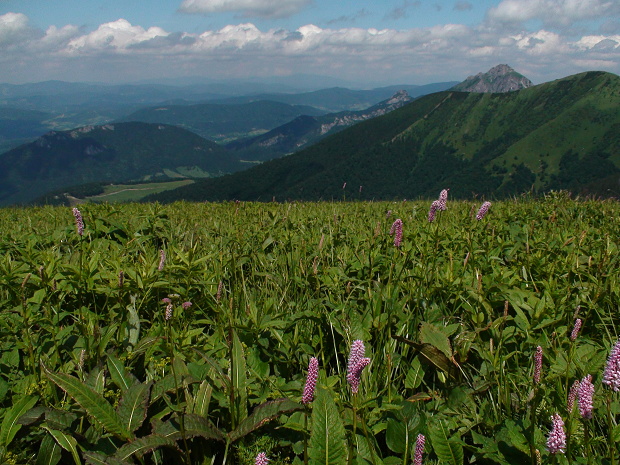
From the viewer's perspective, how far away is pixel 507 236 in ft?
18.3

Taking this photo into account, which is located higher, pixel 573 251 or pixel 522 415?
pixel 573 251

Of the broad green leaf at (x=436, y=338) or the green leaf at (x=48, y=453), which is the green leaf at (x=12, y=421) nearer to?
the green leaf at (x=48, y=453)

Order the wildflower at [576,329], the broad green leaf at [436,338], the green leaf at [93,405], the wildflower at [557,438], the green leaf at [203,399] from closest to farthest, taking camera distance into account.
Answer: the wildflower at [557,438] < the wildflower at [576,329] < the green leaf at [93,405] < the green leaf at [203,399] < the broad green leaf at [436,338]

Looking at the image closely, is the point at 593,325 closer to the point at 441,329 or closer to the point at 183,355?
the point at 441,329

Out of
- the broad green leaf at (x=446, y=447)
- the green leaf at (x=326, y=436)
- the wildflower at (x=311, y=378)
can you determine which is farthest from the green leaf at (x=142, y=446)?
the broad green leaf at (x=446, y=447)

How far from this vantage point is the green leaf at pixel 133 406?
2.17m

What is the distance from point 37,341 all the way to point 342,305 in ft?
6.90

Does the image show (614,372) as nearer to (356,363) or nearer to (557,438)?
(557,438)

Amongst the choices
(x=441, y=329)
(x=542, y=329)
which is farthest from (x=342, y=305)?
(x=542, y=329)

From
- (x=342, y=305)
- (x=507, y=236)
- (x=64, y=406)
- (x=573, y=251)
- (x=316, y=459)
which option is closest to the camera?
(x=316, y=459)

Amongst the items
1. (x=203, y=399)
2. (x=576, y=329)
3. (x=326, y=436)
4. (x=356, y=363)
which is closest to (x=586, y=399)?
(x=576, y=329)

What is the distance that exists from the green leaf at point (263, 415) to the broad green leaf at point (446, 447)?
678 millimetres

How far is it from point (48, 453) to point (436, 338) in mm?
2239

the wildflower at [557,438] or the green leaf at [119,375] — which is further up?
the wildflower at [557,438]
